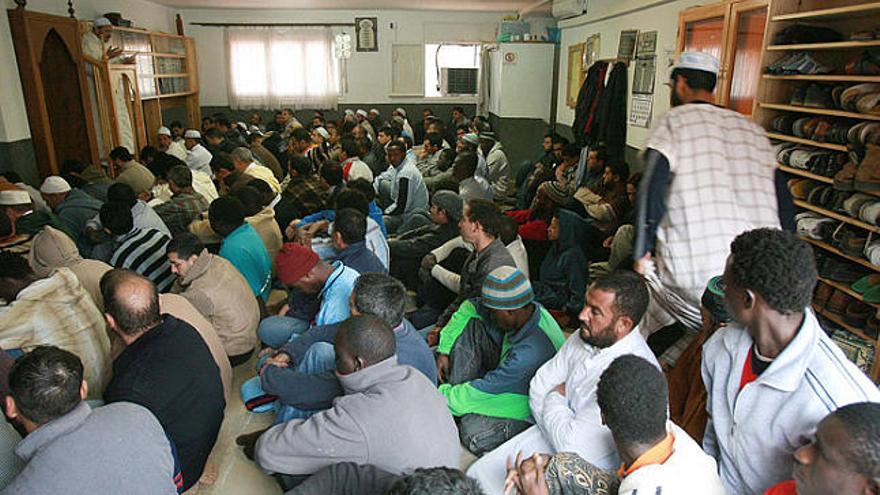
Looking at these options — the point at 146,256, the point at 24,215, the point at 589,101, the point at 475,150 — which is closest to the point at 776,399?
the point at 146,256

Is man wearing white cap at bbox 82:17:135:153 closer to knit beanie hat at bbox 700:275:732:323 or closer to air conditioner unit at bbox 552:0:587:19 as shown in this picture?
air conditioner unit at bbox 552:0:587:19

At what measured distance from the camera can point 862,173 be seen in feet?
8.81

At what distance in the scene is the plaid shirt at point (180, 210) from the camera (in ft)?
13.8

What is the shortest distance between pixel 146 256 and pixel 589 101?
16.0 feet

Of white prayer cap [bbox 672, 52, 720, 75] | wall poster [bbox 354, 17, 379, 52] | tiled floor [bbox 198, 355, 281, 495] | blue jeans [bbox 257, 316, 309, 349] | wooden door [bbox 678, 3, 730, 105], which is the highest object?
wall poster [bbox 354, 17, 379, 52]

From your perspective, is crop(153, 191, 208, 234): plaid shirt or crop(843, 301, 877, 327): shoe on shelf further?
crop(153, 191, 208, 234): plaid shirt

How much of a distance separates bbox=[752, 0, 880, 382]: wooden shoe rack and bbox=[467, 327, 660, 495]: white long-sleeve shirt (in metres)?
1.59

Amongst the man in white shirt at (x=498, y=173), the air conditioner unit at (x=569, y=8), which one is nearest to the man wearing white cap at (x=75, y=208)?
the man in white shirt at (x=498, y=173)

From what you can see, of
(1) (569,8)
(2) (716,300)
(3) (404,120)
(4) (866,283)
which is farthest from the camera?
(3) (404,120)

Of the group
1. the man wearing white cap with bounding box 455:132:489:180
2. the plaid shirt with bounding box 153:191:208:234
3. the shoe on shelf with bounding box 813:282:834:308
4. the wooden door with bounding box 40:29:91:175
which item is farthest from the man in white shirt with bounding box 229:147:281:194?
the shoe on shelf with bounding box 813:282:834:308

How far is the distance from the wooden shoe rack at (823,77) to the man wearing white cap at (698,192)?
0.97 meters

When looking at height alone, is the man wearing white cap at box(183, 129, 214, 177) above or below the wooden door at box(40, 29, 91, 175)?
below

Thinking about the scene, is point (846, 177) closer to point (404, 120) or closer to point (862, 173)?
point (862, 173)

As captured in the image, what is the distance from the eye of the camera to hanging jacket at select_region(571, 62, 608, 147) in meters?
6.29
